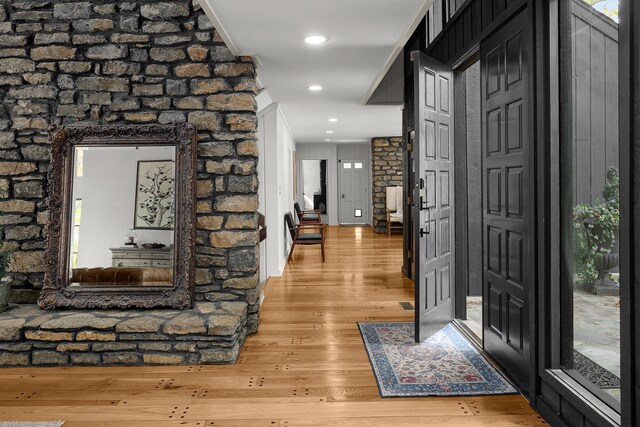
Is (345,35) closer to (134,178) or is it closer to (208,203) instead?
(208,203)

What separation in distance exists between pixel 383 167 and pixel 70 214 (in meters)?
8.84

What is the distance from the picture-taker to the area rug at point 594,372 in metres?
2.10

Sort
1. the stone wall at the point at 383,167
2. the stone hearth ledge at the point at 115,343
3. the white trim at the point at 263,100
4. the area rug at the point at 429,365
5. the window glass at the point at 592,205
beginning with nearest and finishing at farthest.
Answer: the window glass at the point at 592,205, the area rug at the point at 429,365, the stone hearth ledge at the point at 115,343, the white trim at the point at 263,100, the stone wall at the point at 383,167

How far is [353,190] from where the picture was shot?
44.1 ft

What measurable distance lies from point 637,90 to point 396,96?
5.37 m

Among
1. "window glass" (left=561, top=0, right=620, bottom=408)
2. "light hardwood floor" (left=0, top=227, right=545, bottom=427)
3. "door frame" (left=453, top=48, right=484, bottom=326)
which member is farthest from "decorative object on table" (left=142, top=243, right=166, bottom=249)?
"window glass" (left=561, top=0, right=620, bottom=408)

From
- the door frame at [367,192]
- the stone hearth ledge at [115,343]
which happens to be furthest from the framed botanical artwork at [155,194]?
the door frame at [367,192]

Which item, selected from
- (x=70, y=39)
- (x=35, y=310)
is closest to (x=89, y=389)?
(x=35, y=310)

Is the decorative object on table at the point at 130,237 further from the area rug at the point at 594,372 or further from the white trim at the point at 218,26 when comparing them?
the area rug at the point at 594,372

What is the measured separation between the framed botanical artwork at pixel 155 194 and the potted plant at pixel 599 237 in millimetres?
2696

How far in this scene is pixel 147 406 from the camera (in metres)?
2.58

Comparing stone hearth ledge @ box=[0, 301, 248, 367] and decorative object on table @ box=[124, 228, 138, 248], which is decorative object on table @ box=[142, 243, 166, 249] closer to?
decorative object on table @ box=[124, 228, 138, 248]

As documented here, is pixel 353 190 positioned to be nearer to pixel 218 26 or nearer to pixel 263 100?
pixel 263 100

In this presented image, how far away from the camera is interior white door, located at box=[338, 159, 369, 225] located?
13.4 metres
